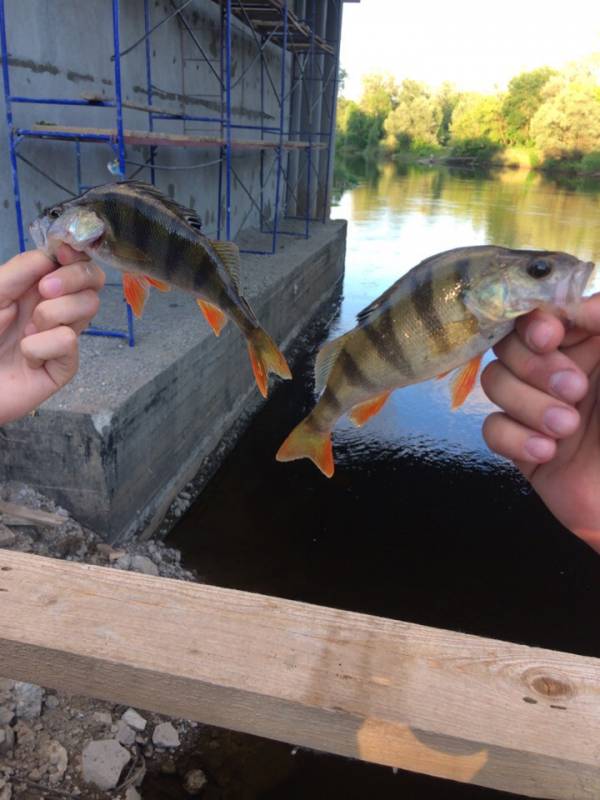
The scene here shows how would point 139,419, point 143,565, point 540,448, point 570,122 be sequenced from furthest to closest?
point 570,122 < point 139,419 < point 143,565 < point 540,448

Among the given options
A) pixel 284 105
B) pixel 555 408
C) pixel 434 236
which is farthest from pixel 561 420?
pixel 434 236

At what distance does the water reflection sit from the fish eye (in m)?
1.78

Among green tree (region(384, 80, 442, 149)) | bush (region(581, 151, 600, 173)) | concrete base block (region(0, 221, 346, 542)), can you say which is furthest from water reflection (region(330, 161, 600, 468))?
green tree (region(384, 80, 442, 149))

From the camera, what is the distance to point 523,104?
203 ft

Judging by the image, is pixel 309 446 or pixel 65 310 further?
pixel 309 446

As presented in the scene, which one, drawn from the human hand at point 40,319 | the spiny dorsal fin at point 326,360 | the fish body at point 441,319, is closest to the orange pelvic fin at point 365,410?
the fish body at point 441,319

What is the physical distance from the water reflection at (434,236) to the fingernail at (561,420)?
5.61 feet

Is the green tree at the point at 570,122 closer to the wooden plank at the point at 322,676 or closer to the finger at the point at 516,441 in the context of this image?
the finger at the point at 516,441

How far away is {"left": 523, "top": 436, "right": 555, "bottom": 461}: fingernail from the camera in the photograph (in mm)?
1403

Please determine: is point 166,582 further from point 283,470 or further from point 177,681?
point 283,470

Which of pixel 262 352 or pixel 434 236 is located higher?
pixel 262 352

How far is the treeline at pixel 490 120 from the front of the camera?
5441 centimetres

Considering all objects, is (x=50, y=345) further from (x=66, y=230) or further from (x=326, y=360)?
(x=326, y=360)

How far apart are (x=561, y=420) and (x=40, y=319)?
113 centimetres
